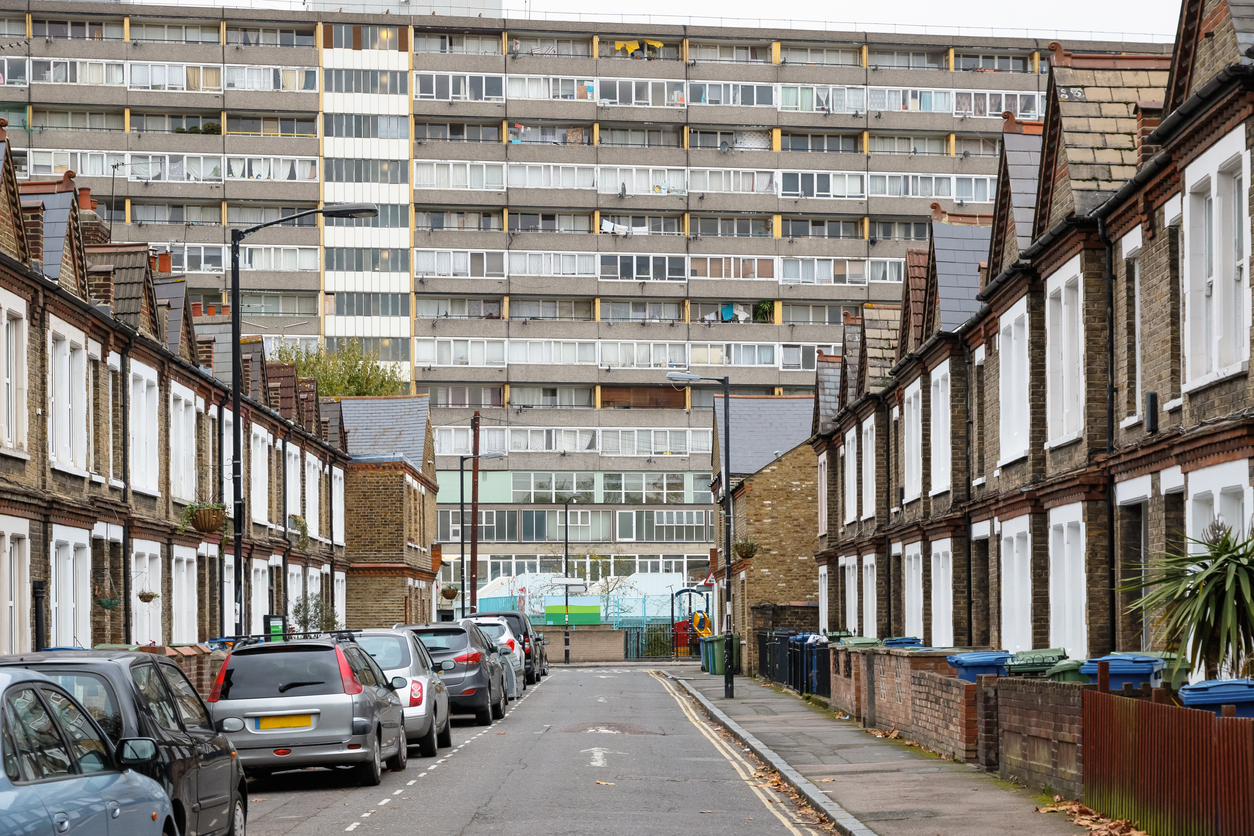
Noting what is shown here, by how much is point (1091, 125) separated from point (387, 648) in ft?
39.0

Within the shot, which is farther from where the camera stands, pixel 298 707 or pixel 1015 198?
pixel 1015 198

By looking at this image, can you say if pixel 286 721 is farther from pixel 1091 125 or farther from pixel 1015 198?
pixel 1015 198

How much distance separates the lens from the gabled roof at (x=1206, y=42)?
15.7m

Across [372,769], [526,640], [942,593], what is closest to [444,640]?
[942,593]

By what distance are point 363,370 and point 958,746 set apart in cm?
6838

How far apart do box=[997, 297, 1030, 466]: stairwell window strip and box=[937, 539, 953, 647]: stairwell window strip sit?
429 centimetres

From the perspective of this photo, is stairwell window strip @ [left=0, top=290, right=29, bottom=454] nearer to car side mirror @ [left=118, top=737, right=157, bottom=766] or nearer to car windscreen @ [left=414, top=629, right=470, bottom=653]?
car windscreen @ [left=414, top=629, right=470, bottom=653]

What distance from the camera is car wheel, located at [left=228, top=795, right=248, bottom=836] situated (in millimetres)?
11631

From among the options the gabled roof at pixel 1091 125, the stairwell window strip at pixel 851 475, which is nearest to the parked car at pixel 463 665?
the gabled roof at pixel 1091 125

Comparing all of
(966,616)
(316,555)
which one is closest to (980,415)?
(966,616)

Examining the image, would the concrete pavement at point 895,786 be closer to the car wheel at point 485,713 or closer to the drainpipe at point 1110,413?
the drainpipe at point 1110,413

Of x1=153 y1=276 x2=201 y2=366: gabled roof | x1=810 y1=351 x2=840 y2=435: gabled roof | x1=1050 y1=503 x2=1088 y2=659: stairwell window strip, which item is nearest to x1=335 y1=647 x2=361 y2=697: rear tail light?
x1=1050 y1=503 x2=1088 y2=659: stairwell window strip

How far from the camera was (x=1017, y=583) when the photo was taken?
2422 centimetres

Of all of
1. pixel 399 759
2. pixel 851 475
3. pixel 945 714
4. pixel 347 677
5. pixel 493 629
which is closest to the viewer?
pixel 347 677
